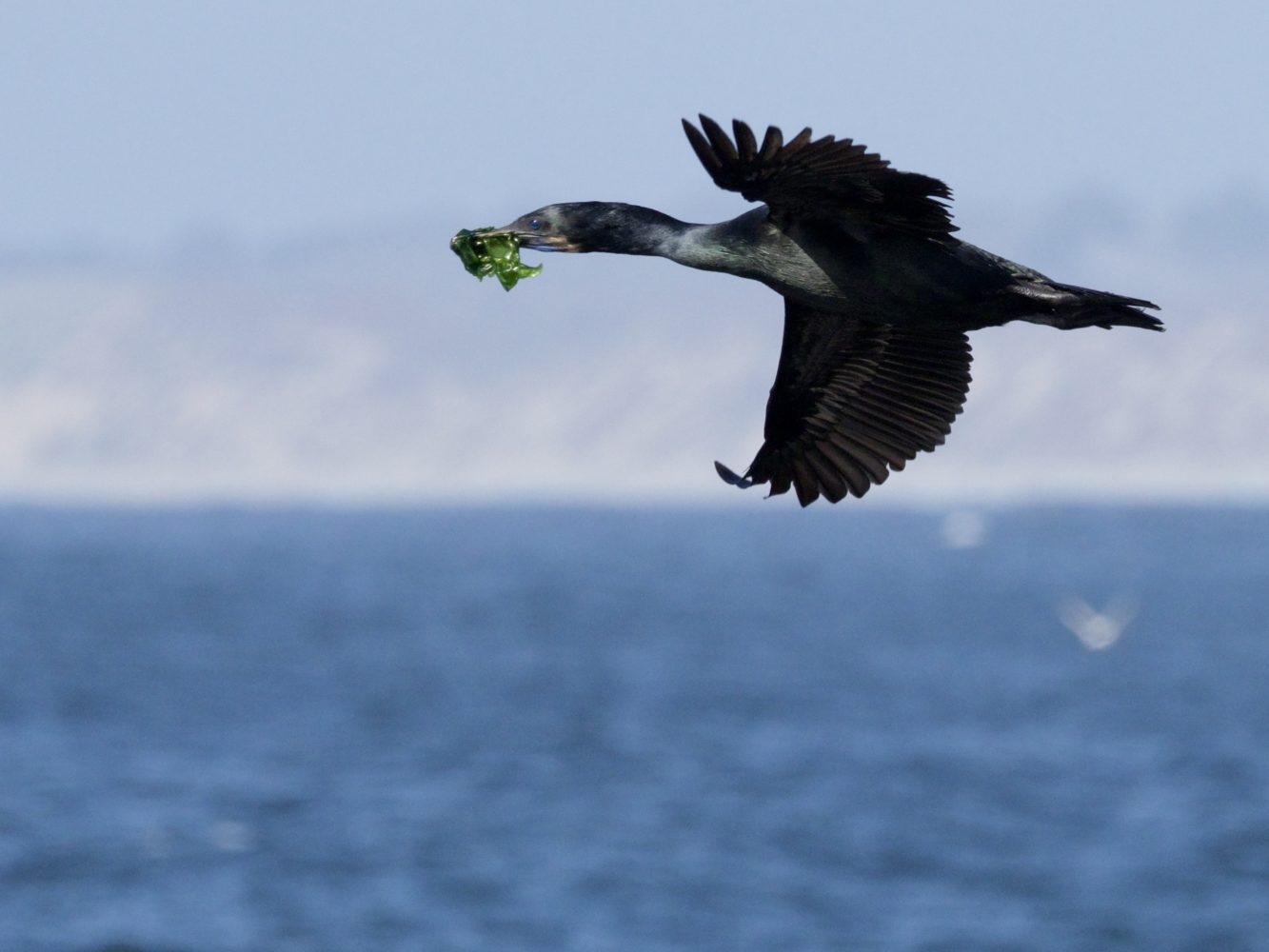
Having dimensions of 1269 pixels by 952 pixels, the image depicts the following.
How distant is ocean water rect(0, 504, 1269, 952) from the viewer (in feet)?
116

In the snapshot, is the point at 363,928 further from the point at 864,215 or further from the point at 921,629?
the point at 921,629

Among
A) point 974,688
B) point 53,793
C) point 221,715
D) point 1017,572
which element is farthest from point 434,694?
point 1017,572

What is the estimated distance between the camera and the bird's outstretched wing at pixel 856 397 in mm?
9961

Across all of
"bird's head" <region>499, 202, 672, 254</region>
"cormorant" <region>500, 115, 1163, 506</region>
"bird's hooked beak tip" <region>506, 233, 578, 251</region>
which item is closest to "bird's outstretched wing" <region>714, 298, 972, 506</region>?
"cormorant" <region>500, 115, 1163, 506</region>

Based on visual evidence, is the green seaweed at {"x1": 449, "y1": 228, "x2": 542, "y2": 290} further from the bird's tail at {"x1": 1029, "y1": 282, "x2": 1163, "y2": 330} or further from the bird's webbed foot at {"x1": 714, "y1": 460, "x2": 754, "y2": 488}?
the bird's tail at {"x1": 1029, "y1": 282, "x2": 1163, "y2": 330}

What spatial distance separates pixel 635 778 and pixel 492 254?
41.0m

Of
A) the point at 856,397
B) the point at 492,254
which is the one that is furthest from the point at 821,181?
the point at 856,397

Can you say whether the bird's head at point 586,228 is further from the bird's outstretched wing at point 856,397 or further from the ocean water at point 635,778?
the ocean water at point 635,778

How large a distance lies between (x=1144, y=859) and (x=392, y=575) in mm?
94301

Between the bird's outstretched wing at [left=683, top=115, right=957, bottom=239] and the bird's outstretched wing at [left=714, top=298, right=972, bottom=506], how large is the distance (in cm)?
139

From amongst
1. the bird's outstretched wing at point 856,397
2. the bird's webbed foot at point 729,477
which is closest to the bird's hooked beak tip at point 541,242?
the bird's webbed foot at point 729,477

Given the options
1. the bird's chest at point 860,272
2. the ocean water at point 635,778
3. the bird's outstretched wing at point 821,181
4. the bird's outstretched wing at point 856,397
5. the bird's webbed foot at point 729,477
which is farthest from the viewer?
the ocean water at point 635,778

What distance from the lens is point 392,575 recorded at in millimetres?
131625

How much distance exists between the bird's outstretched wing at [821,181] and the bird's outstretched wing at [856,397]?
1.39 m
